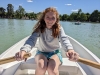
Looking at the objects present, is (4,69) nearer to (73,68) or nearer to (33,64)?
(33,64)

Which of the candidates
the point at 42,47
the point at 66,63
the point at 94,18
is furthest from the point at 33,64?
the point at 94,18

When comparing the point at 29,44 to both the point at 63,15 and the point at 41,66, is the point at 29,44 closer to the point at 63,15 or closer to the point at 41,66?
the point at 41,66

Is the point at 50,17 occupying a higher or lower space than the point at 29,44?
higher

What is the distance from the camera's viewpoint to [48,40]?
5.86 feet

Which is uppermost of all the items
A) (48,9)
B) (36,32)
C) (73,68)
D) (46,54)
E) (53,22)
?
(48,9)

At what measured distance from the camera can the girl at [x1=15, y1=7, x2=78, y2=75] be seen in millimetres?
1534

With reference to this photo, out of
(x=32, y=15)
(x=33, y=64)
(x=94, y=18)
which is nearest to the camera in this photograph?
(x=33, y=64)

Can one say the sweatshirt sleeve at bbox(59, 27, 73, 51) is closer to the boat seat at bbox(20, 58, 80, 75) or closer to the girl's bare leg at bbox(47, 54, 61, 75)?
the girl's bare leg at bbox(47, 54, 61, 75)

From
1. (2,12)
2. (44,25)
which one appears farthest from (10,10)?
(44,25)

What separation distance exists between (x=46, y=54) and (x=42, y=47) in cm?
12

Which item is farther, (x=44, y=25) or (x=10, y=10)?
(x=10, y=10)

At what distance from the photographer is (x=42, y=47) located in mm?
1782

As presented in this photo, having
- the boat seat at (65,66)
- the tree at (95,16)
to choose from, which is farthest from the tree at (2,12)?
the boat seat at (65,66)

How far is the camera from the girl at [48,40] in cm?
153
